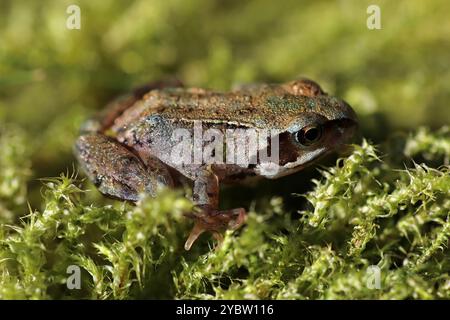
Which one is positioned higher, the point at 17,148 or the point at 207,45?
the point at 207,45

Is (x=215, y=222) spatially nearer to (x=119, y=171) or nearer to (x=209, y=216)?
(x=209, y=216)

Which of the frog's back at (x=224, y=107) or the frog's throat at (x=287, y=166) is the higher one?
the frog's back at (x=224, y=107)

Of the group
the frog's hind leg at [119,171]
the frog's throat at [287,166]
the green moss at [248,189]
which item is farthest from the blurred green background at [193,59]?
the frog's throat at [287,166]

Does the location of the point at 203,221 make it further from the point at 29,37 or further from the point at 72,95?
the point at 29,37

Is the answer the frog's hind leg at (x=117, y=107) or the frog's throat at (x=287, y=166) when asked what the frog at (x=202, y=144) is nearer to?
the frog's throat at (x=287, y=166)

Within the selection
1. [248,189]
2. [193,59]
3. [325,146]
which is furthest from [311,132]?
[193,59]

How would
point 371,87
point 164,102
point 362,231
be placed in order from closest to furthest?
point 362,231
point 164,102
point 371,87

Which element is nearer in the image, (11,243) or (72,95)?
(11,243)

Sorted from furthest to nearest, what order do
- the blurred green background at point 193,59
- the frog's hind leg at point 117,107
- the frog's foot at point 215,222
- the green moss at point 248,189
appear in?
the blurred green background at point 193,59 < the frog's hind leg at point 117,107 < the frog's foot at point 215,222 < the green moss at point 248,189
